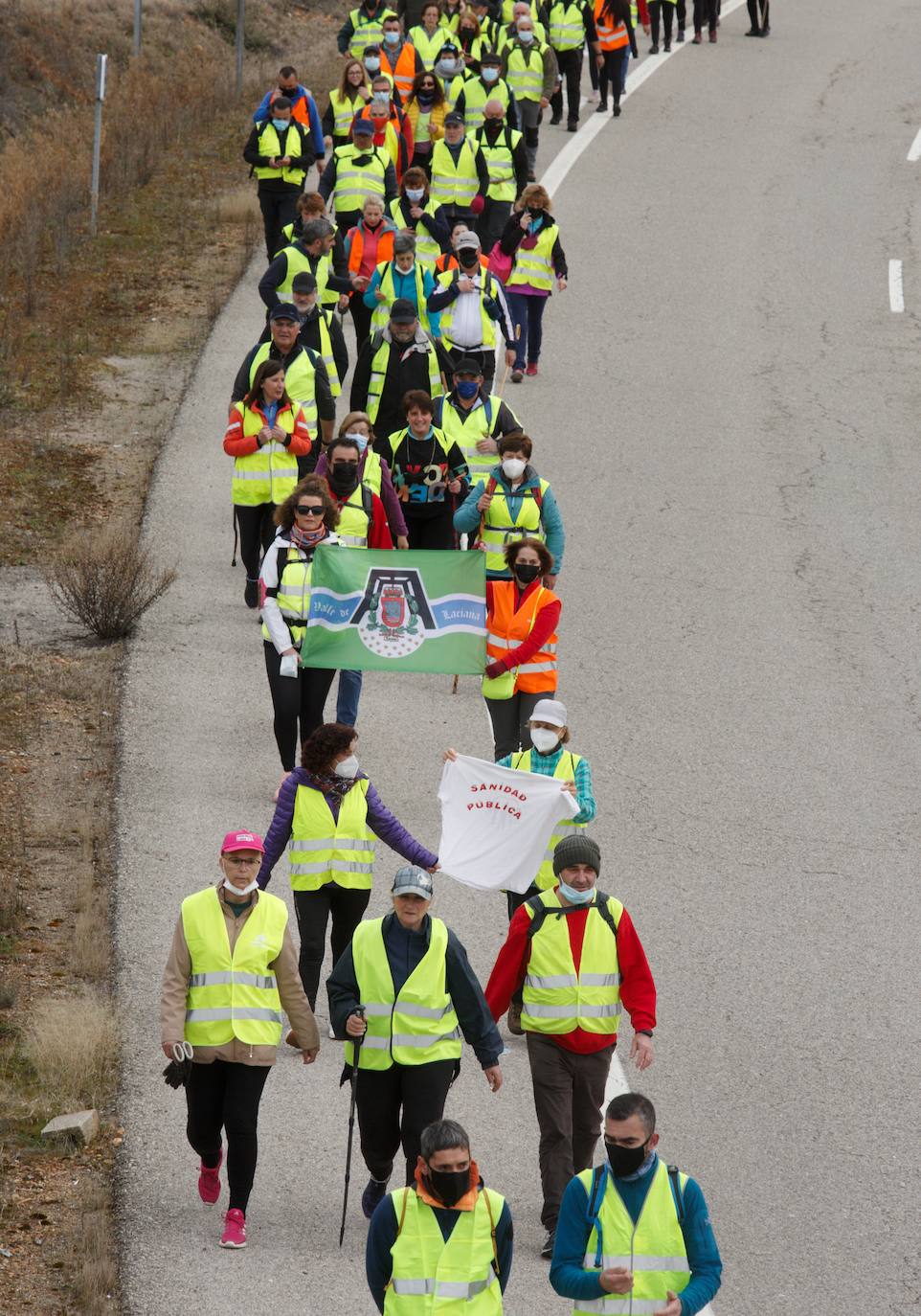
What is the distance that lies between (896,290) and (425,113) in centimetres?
586

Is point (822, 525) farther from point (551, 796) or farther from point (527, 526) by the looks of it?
point (551, 796)

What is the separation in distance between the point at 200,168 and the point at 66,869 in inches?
664

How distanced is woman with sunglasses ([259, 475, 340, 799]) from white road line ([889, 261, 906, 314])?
13249mm

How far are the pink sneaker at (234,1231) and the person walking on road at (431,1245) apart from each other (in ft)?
6.00

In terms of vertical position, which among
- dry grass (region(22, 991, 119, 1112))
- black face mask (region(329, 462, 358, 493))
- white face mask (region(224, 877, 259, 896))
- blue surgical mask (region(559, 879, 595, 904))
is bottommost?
dry grass (region(22, 991, 119, 1112))

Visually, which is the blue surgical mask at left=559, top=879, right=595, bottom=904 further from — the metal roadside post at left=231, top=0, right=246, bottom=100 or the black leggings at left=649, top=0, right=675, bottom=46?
the black leggings at left=649, top=0, right=675, bottom=46

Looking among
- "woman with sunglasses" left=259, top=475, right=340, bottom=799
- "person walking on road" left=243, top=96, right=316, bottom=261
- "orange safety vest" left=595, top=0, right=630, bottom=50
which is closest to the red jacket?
"woman with sunglasses" left=259, top=475, right=340, bottom=799

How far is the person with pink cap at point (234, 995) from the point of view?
8.66 metres

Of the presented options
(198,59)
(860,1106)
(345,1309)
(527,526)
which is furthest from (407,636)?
(198,59)

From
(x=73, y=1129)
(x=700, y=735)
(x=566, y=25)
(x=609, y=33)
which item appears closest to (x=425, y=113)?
(x=566, y=25)

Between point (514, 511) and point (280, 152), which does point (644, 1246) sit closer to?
point (514, 511)

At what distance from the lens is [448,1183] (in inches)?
274

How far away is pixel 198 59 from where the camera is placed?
3562 cm

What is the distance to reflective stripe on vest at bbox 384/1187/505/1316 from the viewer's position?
23.0 feet
